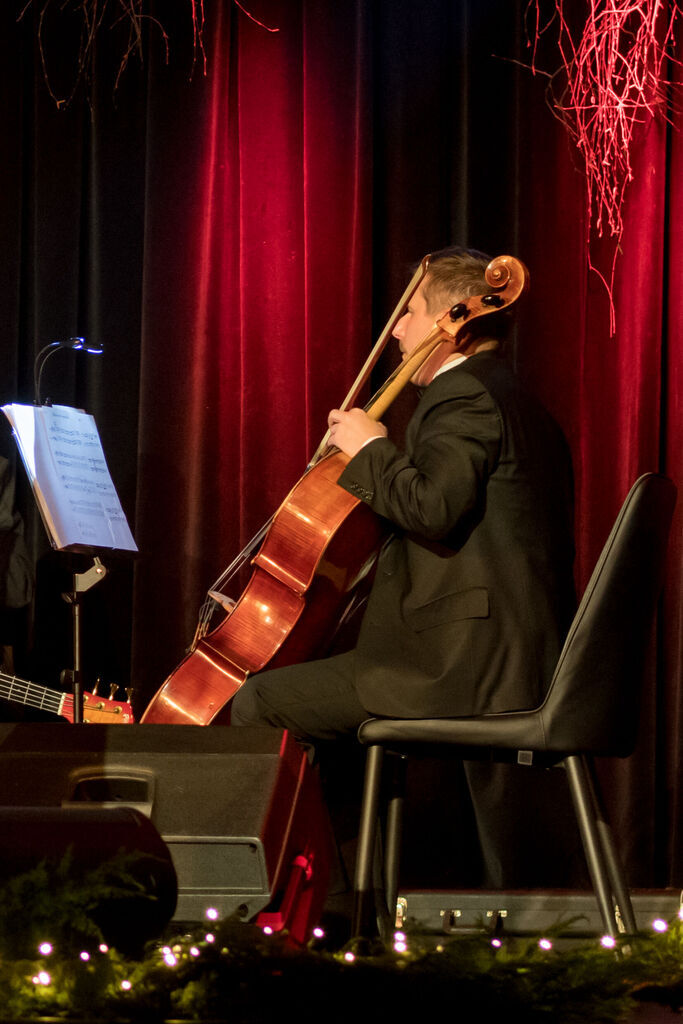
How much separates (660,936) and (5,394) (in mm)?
3104

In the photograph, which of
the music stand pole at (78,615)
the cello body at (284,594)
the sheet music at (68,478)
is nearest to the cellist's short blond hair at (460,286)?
the cello body at (284,594)

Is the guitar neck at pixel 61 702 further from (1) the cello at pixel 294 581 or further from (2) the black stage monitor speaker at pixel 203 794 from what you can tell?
(2) the black stage monitor speaker at pixel 203 794

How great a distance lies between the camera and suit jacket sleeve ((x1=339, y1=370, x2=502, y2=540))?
7.18 ft

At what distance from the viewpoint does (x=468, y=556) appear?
7.35 ft

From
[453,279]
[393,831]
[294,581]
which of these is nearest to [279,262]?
[453,279]

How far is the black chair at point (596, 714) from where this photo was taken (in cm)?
203

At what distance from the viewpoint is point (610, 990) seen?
111 centimetres

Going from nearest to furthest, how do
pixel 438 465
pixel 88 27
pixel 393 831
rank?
pixel 438 465, pixel 393 831, pixel 88 27

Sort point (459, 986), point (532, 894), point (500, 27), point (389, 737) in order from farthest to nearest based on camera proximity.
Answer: point (500, 27) < point (532, 894) < point (389, 737) < point (459, 986)

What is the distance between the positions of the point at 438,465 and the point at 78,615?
4.45 ft

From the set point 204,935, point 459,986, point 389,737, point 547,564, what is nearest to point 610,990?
point 459,986

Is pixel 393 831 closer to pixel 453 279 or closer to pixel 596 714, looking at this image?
pixel 596 714

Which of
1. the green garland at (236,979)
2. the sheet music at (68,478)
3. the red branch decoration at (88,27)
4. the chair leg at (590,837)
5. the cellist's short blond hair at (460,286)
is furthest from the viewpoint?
the red branch decoration at (88,27)

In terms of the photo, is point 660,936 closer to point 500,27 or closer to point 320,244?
point 320,244
